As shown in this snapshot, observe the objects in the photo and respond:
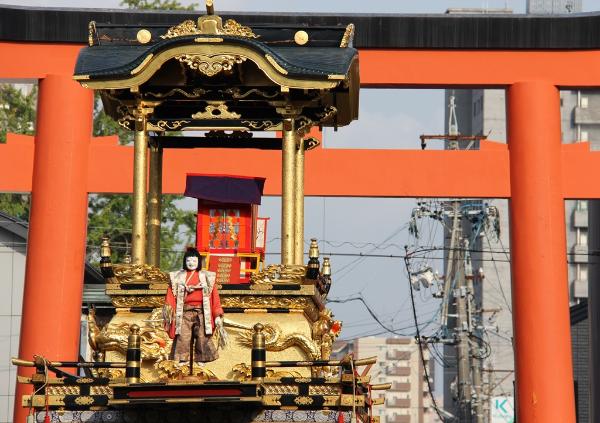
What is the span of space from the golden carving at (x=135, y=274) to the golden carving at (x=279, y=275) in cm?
98

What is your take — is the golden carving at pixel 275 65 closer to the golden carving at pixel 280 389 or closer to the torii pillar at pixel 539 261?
the golden carving at pixel 280 389

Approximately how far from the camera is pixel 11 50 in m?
22.0

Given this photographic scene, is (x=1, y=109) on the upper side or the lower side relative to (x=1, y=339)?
upper

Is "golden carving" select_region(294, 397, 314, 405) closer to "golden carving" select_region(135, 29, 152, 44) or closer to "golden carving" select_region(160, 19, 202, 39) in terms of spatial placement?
"golden carving" select_region(160, 19, 202, 39)

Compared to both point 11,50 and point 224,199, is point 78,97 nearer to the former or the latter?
point 11,50

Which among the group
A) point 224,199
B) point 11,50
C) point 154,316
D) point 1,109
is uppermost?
point 1,109

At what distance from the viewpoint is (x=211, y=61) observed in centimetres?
1470

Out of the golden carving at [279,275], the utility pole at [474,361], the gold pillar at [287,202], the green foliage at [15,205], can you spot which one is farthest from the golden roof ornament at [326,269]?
the utility pole at [474,361]

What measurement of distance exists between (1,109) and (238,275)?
30.2 m

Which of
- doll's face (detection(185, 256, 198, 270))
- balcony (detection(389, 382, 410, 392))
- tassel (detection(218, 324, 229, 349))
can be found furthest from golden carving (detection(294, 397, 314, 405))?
balcony (detection(389, 382, 410, 392))

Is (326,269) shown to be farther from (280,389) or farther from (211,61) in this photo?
(280,389)

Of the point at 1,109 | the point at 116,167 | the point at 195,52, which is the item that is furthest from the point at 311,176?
the point at 1,109

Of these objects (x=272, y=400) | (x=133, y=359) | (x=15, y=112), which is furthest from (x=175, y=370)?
(x=15, y=112)

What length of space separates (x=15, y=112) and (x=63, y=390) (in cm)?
3196
